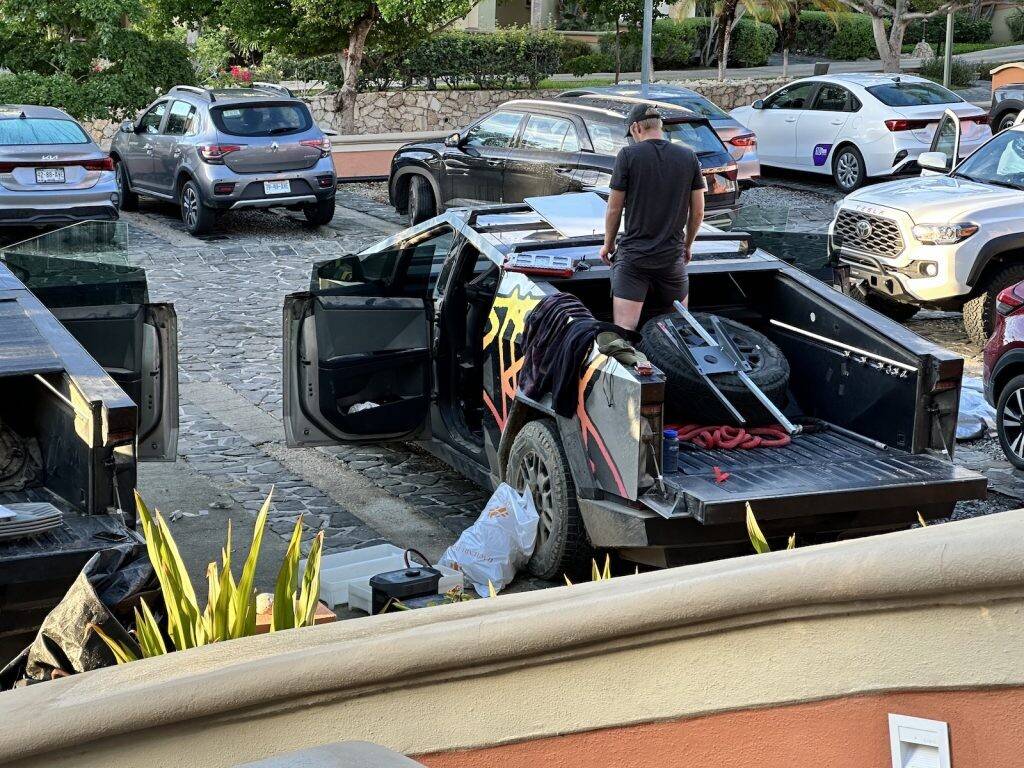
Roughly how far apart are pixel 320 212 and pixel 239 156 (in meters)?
1.35

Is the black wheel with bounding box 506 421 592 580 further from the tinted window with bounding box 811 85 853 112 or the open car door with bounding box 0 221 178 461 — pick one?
the tinted window with bounding box 811 85 853 112

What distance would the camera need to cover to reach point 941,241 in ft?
37.3

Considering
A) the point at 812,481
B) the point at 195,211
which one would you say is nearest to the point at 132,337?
the point at 812,481

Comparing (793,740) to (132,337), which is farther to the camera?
(132,337)

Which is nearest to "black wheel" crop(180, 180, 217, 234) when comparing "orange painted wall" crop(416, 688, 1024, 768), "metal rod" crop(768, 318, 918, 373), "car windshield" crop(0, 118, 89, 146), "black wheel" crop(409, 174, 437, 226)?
"car windshield" crop(0, 118, 89, 146)

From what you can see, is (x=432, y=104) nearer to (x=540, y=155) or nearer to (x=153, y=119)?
(x=153, y=119)

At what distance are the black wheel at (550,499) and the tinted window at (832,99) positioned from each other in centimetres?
1454

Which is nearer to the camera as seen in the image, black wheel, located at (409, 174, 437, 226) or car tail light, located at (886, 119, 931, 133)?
black wheel, located at (409, 174, 437, 226)

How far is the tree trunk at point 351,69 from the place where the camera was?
23.0m

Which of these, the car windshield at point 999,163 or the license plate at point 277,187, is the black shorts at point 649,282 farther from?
the license plate at point 277,187

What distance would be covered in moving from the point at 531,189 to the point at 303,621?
11.3m

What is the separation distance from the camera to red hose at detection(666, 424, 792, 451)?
22.8ft

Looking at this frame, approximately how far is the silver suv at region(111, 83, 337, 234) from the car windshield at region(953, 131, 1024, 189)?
25.2 feet

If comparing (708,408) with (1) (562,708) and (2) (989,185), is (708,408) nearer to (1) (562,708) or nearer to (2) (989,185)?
(1) (562,708)
